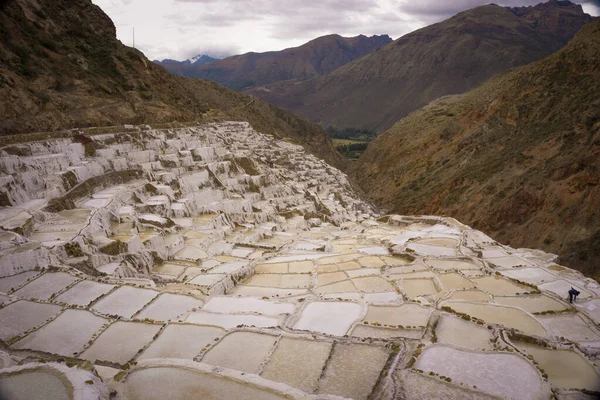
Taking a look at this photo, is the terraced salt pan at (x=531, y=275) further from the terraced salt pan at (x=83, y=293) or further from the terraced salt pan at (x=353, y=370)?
the terraced salt pan at (x=83, y=293)

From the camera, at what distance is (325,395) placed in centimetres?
753

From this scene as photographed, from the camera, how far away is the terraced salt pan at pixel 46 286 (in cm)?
1168

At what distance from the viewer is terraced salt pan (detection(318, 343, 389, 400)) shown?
826 centimetres

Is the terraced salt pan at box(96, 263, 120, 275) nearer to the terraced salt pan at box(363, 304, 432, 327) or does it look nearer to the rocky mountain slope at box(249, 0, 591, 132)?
the terraced salt pan at box(363, 304, 432, 327)

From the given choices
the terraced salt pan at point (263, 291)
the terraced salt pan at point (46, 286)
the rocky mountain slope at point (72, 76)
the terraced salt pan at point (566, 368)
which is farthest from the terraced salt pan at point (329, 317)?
the rocky mountain slope at point (72, 76)

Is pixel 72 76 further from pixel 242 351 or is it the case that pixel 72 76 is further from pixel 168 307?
pixel 242 351

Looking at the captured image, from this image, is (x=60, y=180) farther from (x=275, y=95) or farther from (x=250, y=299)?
(x=275, y=95)

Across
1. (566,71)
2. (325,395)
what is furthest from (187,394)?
(566,71)

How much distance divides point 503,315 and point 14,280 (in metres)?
15.3

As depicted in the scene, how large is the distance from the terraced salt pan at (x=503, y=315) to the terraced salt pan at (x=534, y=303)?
1.17 m

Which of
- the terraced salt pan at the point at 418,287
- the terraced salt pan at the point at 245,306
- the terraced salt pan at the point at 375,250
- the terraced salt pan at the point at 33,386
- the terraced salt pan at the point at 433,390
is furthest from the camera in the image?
the terraced salt pan at the point at 375,250

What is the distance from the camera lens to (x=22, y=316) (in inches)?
414

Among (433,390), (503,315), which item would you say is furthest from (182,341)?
(503,315)

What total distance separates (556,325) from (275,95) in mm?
165842
